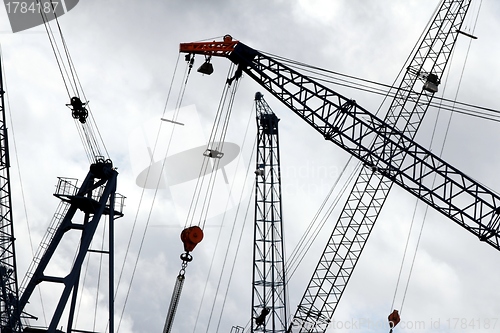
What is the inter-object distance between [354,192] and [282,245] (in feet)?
33.1

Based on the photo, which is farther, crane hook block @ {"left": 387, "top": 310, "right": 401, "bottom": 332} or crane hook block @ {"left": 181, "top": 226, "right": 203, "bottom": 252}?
crane hook block @ {"left": 387, "top": 310, "right": 401, "bottom": 332}

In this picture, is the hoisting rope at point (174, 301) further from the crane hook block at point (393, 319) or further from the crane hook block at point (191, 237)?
the crane hook block at point (393, 319)

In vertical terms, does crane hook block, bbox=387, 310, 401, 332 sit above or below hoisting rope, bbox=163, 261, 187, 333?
above

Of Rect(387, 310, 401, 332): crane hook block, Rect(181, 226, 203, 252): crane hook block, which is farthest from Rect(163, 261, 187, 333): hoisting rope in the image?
Rect(387, 310, 401, 332): crane hook block

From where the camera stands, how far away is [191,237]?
4047 cm

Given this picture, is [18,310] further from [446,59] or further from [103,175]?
[446,59]

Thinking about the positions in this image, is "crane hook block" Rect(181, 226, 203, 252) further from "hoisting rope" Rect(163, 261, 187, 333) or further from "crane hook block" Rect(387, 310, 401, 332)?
"crane hook block" Rect(387, 310, 401, 332)

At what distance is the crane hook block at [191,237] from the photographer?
40491 mm

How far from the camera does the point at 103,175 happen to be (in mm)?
46812

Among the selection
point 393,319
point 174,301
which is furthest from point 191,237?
point 393,319

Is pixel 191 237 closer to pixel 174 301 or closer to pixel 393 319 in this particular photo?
pixel 174 301

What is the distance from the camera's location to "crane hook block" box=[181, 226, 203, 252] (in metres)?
40.5

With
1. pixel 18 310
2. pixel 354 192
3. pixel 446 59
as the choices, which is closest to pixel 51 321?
pixel 18 310

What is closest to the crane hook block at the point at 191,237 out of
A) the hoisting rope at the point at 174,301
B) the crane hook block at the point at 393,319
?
the hoisting rope at the point at 174,301
